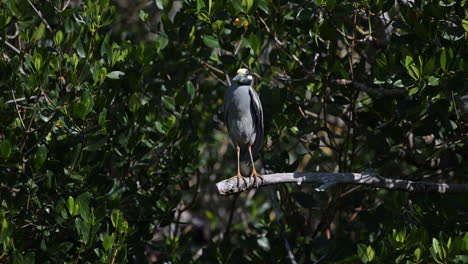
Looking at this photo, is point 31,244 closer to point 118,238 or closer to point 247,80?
point 118,238

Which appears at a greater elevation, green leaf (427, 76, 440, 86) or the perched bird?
green leaf (427, 76, 440, 86)

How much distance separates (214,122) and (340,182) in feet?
5.44

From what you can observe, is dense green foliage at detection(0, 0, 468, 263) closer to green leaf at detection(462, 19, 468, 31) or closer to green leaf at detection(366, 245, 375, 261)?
green leaf at detection(366, 245, 375, 261)

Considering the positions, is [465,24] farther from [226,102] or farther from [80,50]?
[80,50]

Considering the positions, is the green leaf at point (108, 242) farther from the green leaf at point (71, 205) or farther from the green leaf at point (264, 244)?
the green leaf at point (264, 244)

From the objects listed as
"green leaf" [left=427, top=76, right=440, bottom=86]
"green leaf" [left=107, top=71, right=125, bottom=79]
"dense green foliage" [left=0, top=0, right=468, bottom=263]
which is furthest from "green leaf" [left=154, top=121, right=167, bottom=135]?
"green leaf" [left=427, top=76, right=440, bottom=86]

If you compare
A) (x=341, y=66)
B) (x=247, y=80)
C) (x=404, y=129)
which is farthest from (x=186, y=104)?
(x=404, y=129)

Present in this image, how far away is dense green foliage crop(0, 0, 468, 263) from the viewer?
384cm

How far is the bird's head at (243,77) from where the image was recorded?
4.44 m

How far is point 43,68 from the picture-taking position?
393 centimetres

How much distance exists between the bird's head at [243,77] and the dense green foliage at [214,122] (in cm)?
10

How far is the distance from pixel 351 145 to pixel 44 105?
2333 millimetres

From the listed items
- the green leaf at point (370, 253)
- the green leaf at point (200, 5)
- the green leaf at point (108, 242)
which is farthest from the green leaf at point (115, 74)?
the green leaf at point (370, 253)

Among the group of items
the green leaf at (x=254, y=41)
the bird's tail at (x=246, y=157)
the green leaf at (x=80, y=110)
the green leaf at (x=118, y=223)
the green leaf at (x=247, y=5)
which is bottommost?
the bird's tail at (x=246, y=157)
